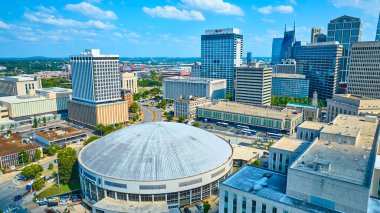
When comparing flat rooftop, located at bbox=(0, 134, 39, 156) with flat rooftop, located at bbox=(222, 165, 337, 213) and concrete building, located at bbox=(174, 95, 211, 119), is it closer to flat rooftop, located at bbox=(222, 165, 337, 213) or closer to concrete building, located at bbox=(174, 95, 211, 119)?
concrete building, located at bbox=(174, 95, 211, 119)

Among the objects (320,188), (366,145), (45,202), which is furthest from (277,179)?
(45,202)

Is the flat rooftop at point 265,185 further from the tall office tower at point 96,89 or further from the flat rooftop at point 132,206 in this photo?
the tall office tower at point 96,89

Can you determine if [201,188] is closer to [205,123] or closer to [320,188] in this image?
[320,188]

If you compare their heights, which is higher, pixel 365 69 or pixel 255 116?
pixel 365 69

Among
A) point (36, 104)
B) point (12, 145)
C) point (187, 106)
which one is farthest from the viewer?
point (187, 106)

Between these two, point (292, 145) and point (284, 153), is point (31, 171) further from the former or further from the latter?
point (292, 145)

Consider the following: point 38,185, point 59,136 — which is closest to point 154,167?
point 38,185
